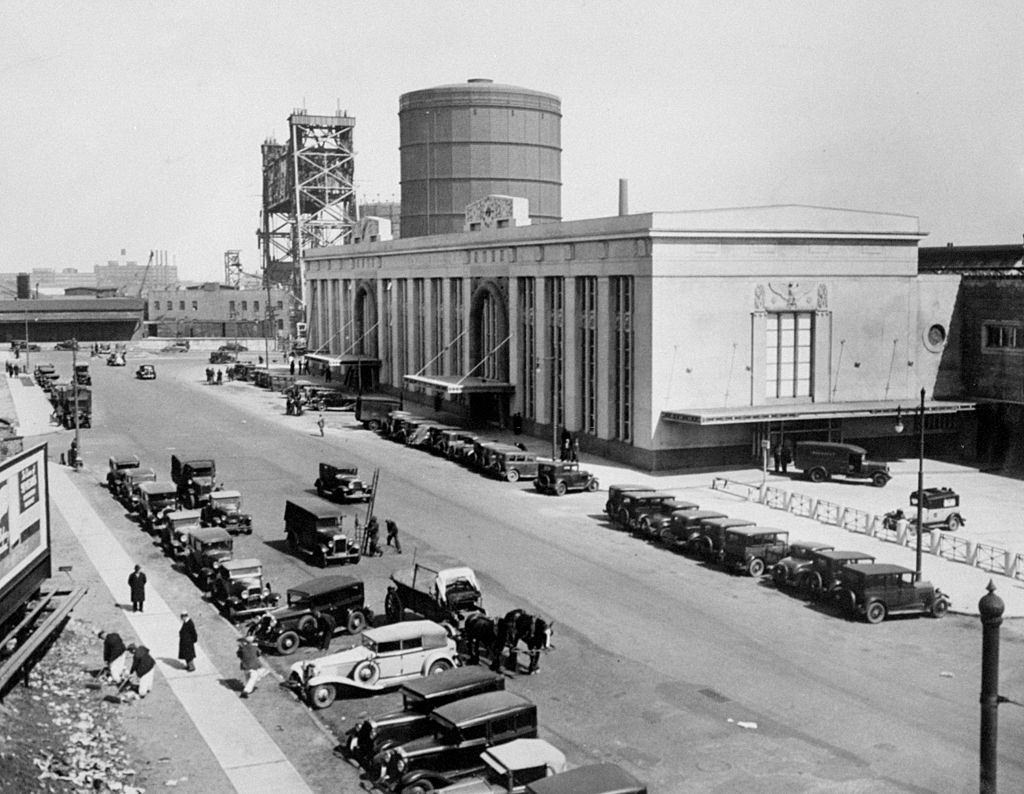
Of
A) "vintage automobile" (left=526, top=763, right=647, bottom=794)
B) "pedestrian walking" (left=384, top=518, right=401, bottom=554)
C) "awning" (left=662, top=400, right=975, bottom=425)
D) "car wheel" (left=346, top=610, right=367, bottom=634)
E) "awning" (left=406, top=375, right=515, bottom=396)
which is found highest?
"awning" (left=406, top=375, right=515, bottom=396)

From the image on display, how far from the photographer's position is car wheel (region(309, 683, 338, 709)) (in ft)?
72.6

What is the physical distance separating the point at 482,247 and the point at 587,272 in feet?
44.2

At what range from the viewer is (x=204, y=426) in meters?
65.2

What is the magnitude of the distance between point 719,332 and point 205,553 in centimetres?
2753

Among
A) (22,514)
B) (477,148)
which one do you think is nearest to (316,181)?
(477,148)

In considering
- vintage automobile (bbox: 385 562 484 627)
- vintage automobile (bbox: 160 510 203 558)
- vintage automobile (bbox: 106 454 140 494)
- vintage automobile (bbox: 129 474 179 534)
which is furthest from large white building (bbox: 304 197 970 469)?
vintage automobile (bbox: 385 562 484 627)

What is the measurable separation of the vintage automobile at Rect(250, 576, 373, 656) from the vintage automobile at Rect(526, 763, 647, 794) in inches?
427

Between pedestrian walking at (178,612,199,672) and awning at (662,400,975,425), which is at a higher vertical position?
awning at (662,400,975,425)

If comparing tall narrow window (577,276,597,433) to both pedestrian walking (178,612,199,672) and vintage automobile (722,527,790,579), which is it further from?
pedestrian walking (178,612,199,672)

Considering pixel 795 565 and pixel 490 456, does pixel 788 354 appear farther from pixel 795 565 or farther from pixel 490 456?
pixel 795 565

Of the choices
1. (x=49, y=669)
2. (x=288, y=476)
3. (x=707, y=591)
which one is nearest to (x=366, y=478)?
(x=288, y=476)

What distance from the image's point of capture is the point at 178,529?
1363 inches

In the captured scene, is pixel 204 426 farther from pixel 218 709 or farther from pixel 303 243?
pixel 303 243

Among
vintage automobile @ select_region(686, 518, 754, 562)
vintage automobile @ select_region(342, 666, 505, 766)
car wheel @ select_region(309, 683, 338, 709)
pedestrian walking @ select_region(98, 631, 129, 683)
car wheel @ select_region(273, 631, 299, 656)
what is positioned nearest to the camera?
vintage automobile @ select_region(342, 666, 505, 766)
